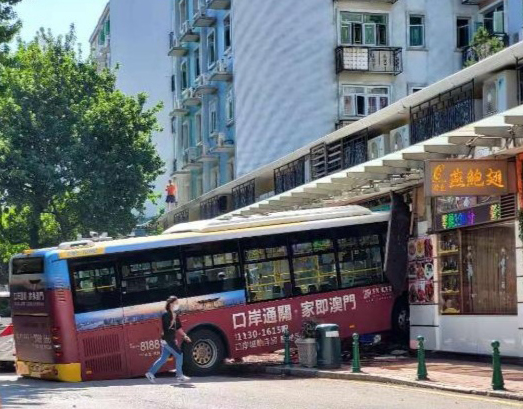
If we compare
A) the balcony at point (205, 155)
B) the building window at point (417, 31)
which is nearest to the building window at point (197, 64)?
the balcony at point (205, 155)

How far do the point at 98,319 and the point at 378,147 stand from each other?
34.0ft

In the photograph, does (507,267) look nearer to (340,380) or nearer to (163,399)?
(340,380)

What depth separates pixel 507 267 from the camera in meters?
22.5

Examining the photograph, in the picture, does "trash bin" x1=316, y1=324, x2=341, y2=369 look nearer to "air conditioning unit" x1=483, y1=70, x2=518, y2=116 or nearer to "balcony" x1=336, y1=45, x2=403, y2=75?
"air conditioning unit" x1=483, y1=70, x2=518, y2=116

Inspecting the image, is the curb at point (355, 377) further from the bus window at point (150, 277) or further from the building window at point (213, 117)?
the building window at point (213, 117)

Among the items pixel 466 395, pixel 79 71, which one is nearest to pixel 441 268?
pixel 466 395

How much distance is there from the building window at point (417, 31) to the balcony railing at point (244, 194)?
8723 mm

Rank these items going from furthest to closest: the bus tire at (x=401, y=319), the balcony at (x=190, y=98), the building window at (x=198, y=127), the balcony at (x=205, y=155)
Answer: the building window at (x=198, y=127) < the balcony at (x=190, y=98) < the balcony at (x=205, y=155) < the bus tire at (x=401, y=319)

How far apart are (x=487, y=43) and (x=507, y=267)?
17956 millimetres

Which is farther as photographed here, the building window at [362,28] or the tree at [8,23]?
the building window at [362,28]

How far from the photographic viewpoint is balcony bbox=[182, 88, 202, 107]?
50.7 metres

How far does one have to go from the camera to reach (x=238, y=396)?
17469mm

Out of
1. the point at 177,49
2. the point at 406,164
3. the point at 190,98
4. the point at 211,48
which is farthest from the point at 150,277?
the point at 177,49

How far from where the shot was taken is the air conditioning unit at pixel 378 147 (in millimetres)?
30000
